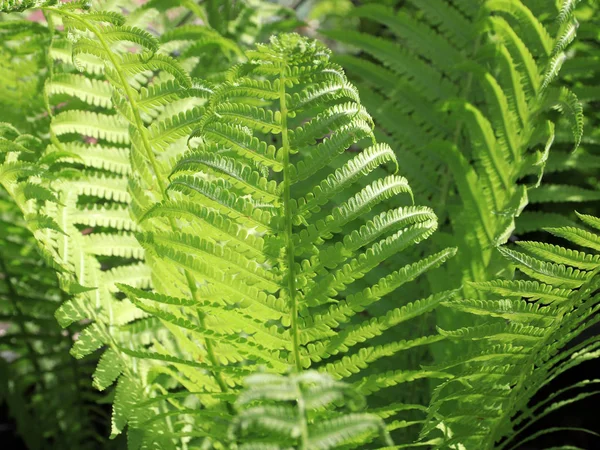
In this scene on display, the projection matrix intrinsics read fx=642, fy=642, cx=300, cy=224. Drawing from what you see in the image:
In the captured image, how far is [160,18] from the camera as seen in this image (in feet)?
4.74

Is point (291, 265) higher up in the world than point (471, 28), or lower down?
lower down

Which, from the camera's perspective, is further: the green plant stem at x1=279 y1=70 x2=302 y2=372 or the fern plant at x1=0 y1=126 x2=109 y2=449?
the fern plant at x1=0 y1=126 x2=109 y2=449

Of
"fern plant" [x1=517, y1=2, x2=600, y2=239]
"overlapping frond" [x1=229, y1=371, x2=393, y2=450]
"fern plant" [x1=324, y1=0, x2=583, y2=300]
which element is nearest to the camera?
"overlapping frond" [x1=229, y1=371, x2=393, y2=450]

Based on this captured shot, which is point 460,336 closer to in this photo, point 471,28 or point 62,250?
point 62,250

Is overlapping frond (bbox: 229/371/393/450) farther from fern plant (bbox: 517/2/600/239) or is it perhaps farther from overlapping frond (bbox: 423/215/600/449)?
fern plant (bbox: 517/2/600/239)

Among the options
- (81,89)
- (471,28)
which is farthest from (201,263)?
(471,28)

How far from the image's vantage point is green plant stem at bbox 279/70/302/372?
0.58 metres

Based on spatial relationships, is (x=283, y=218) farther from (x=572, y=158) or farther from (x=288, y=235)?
(x=572, y=158)

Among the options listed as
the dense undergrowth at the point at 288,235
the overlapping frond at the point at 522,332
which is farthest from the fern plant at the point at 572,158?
the overlapping frond at the point at 522,332

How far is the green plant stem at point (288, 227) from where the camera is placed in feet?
1.91

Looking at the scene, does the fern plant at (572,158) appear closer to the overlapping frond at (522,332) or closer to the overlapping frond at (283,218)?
the overlapping frond at (522,332)

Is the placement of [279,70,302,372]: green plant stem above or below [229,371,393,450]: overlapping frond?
above

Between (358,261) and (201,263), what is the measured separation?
15 cm

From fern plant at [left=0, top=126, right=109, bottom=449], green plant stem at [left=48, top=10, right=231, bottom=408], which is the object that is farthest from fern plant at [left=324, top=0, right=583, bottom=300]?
fern plant at [left=0, top=126, right=109, bottom=449]
